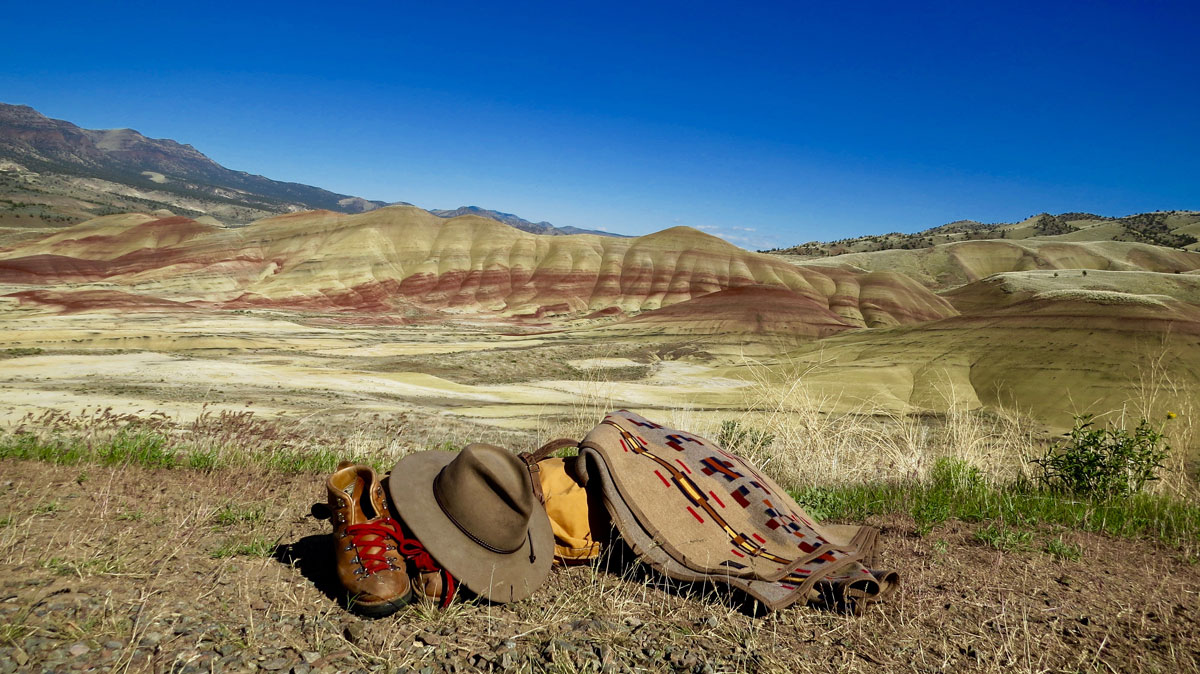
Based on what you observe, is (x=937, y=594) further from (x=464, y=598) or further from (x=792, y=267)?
(x=792, y=267)

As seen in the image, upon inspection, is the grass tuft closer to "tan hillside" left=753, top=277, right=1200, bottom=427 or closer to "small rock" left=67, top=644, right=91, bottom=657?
"small rock" left=67, top=644, right=91, bottom=657

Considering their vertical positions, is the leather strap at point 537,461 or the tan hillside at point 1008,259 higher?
the tan hillside at point 1008,259

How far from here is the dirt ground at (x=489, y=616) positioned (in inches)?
87.3

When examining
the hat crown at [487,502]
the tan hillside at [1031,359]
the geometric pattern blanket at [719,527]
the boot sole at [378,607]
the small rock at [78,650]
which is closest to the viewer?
the small rock at [78,650]

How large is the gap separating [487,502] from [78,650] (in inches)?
57.6

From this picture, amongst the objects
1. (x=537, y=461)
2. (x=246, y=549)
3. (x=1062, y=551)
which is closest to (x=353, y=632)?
(x=246, y=549)

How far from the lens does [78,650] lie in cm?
204

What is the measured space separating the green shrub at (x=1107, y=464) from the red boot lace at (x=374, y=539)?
5139 mm

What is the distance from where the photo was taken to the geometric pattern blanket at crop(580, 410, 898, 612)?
9.66 ft

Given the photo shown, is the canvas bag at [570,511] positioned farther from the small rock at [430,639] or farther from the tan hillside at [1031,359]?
the tan hillside at [1031,359]

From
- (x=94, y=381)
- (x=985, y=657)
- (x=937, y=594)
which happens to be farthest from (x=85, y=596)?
(x=94, y=381)

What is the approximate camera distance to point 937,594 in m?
3.09

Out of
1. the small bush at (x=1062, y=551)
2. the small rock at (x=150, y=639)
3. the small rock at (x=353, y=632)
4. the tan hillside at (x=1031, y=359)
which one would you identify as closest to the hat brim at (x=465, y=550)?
the small rock at (x=353, y=632)

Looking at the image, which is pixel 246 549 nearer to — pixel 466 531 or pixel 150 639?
pixel 150 639
